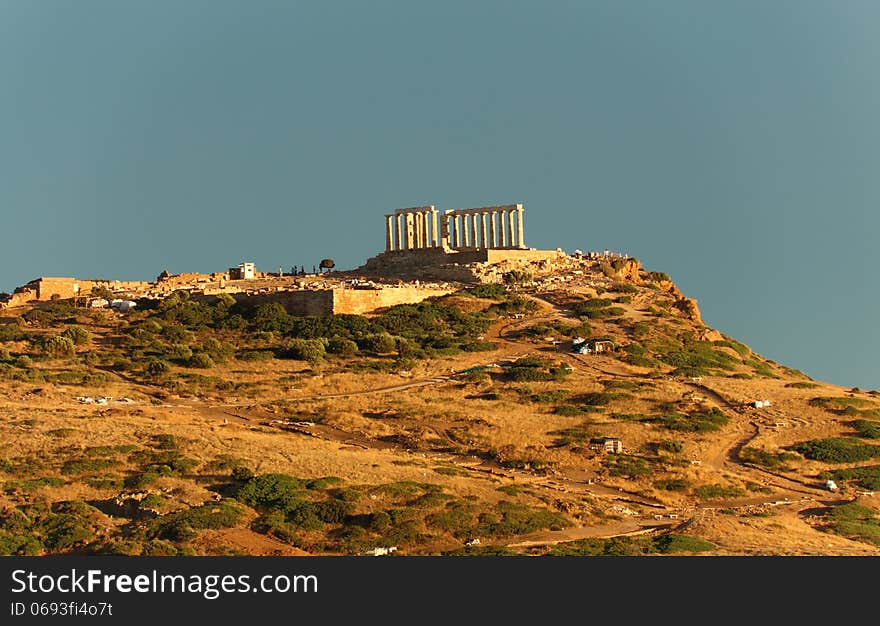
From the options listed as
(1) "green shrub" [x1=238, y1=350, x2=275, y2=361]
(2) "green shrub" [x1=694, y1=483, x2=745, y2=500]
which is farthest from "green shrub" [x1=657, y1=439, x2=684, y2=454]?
(1) "green shrub" [x1=238, y1=350, x2=275, y2=361]

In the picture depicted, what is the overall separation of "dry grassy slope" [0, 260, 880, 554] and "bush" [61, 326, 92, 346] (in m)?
0.66

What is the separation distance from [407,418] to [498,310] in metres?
20.0

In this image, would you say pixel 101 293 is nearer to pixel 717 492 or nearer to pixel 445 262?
pixel 445 262

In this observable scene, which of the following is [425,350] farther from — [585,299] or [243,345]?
[585,299]

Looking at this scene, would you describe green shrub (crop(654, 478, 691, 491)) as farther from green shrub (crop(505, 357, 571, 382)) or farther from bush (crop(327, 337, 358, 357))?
bush (crop(327, 337, 358, 357))

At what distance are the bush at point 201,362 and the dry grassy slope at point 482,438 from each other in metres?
0.41

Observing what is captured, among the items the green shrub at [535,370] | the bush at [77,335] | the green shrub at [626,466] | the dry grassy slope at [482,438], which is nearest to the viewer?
the dry grassy slope at [482,438]

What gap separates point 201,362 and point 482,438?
15663 mm

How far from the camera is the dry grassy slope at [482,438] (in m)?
36.7

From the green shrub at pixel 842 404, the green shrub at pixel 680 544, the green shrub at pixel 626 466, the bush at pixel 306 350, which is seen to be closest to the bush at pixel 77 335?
the bush at pixel 306 350

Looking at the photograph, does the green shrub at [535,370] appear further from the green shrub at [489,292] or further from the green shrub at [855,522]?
the green shrub at [855,522]

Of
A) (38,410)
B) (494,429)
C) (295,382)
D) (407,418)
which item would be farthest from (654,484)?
(38,410)

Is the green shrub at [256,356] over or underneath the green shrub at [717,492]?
over

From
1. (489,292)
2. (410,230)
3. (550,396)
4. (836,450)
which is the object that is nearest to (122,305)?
(489,292)
